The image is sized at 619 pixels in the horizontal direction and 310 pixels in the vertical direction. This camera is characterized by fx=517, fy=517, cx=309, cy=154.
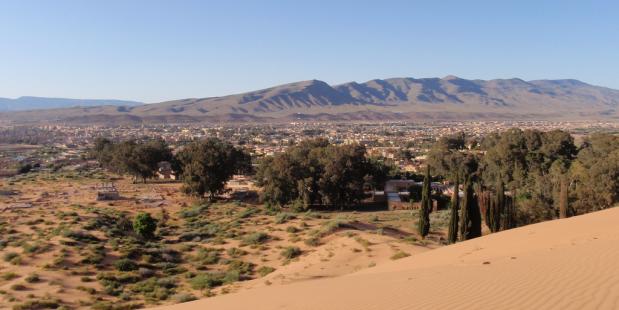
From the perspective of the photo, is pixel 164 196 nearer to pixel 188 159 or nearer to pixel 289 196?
pixel 188 159

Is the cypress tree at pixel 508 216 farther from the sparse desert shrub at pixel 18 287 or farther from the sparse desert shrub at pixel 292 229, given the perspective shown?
the sparse desert shrub at pixel 18 287

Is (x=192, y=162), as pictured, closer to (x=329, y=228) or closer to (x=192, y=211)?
(x=192, y=211)

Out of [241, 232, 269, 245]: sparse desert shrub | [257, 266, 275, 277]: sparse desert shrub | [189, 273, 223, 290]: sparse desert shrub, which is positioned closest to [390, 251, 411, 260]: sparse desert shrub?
[257, 266, 275, 277]: sparse desert shrub

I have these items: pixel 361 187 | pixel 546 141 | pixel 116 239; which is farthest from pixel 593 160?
pixel 116 239

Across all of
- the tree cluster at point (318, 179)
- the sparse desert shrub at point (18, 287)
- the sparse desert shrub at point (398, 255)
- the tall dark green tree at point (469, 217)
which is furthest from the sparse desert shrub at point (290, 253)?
the tree cluster at point (318, 179)

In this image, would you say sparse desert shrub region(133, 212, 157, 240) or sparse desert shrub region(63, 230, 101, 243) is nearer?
sparse desert shrub region(63, 230, 101, 243)

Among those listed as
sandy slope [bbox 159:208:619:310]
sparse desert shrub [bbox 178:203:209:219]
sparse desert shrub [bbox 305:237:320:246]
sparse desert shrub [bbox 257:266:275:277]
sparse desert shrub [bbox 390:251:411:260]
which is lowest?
sparse desert shrub [bbox 178:203:209:219]

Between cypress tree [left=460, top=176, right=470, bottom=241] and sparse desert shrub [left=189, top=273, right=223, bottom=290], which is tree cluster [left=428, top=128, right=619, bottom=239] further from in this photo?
sparse desert shrub [left=189, top=273, right=223, bottom=290]
